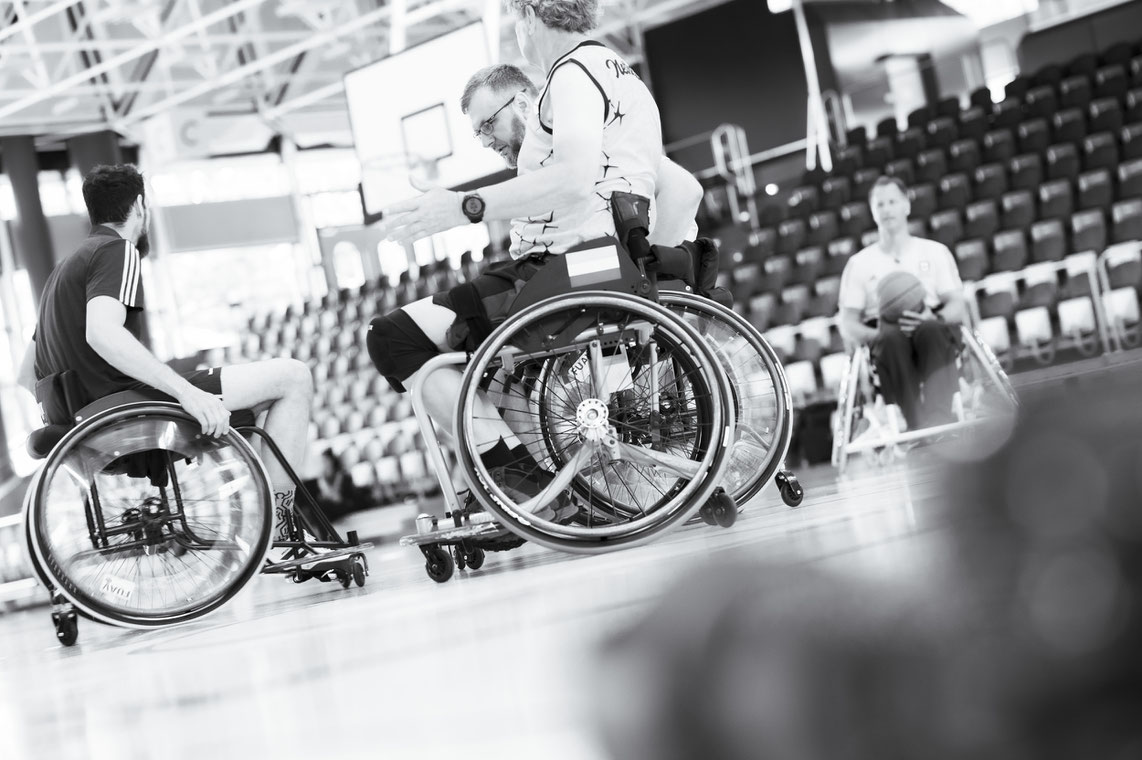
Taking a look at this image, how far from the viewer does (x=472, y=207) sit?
5.21ft

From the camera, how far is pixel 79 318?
2076 millimetres

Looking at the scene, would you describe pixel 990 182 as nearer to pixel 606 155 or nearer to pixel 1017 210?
pixel 1017 210

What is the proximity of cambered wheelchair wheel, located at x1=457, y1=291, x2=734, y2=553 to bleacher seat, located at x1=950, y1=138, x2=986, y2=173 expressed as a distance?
255 inches

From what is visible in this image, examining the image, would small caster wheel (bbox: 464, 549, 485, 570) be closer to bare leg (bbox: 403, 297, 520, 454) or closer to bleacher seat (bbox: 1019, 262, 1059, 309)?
bare leg (bbox: 403, 297, 520, 454)

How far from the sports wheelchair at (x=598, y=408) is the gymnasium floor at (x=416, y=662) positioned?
69 millimetres

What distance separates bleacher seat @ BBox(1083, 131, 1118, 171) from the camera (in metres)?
6.75

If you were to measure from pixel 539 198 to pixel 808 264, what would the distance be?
19.6 feet

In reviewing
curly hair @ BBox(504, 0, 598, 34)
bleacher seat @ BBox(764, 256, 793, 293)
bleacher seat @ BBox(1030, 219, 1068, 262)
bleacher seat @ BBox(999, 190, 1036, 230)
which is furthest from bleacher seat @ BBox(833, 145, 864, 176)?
curly hair @ BBox(504, 0, 598, 34)

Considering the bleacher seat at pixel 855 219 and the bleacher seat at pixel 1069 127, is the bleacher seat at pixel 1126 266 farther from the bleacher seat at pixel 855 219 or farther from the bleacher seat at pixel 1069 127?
the bleacher seat at pixel 855 219

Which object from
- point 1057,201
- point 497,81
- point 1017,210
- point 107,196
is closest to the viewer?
point 497,81

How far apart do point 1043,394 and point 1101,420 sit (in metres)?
0.03

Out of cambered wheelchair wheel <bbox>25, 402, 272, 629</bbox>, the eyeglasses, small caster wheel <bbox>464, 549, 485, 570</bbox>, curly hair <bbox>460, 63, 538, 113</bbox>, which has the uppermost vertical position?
curly hair <bbox>460, 63, 538, 113</bbox>

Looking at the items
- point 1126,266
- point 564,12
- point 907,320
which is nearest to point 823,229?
point 1126,266

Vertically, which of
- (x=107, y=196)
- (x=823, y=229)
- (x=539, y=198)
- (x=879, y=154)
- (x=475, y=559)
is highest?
(x=879, y=154)
